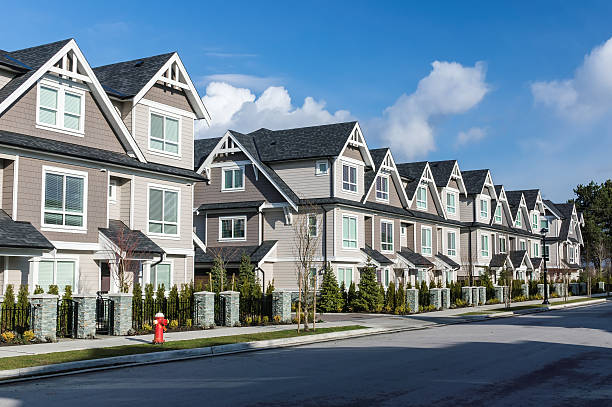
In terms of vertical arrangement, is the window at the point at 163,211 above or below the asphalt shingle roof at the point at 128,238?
above

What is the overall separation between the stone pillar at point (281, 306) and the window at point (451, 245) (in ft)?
104

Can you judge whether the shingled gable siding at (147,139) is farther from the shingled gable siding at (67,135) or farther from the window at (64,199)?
the window at (64,199)

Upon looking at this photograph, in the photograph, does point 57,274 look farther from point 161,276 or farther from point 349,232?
point 349,232

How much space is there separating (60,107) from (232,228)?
18.7 meters

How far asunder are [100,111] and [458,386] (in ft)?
63.8

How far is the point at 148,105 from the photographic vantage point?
29.4 meters

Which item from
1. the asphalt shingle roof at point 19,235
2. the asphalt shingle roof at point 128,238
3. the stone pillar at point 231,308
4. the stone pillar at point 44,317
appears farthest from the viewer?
the stone pillar at point 231,308

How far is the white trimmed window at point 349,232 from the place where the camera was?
41.4m

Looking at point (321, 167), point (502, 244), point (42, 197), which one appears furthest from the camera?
point (502, 244)

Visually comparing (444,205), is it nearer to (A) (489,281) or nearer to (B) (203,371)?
(A) (489,281)

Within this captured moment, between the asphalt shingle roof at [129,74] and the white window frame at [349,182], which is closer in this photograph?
the asphalt shingle roof at [129,74]

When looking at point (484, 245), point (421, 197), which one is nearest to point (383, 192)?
point (421, 197)

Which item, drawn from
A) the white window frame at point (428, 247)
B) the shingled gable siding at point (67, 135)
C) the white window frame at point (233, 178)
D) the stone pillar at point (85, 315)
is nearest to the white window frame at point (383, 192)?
the white window frame at point (428, 247)

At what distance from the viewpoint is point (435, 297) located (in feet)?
132
